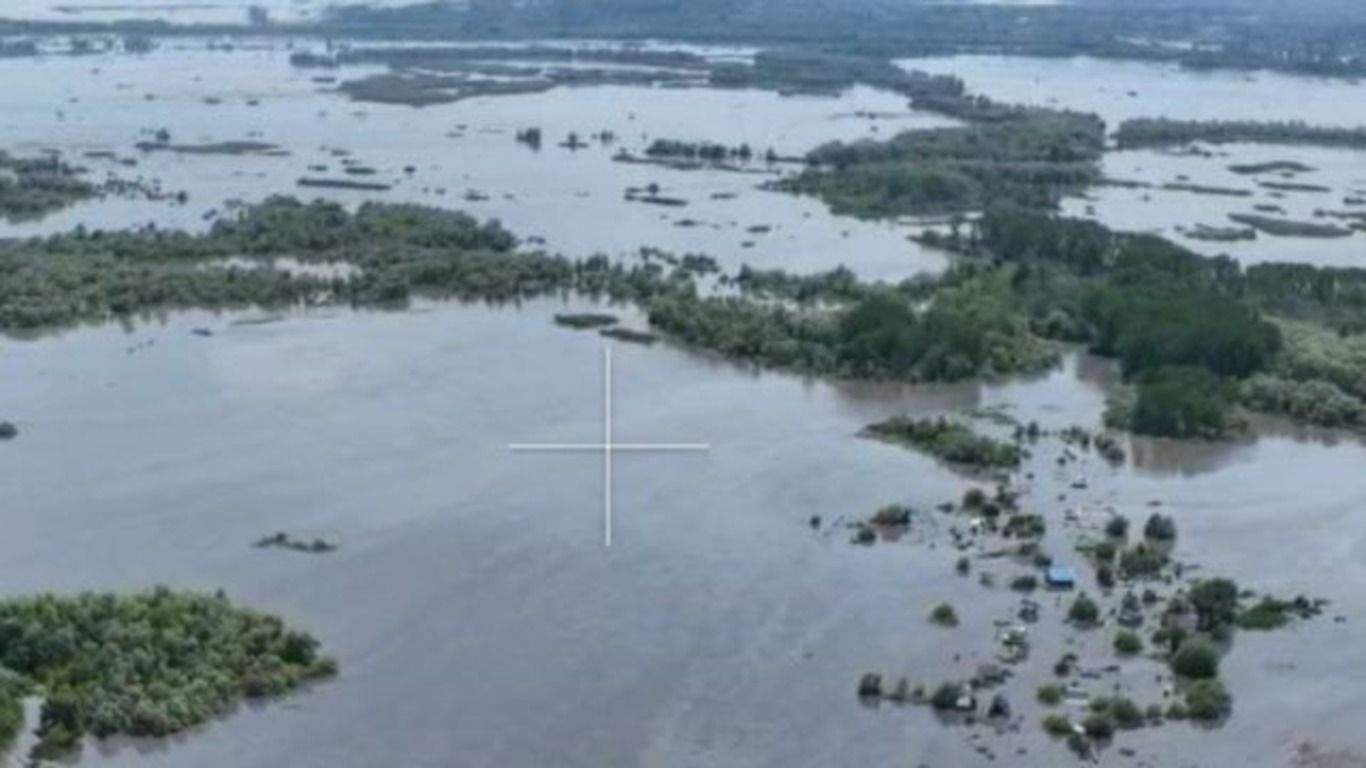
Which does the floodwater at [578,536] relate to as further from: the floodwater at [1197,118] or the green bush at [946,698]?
the floodwater at [1197,118]

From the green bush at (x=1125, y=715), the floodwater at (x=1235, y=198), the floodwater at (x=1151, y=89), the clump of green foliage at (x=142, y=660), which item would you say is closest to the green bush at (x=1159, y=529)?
the green bush at (x=1125, y=715)

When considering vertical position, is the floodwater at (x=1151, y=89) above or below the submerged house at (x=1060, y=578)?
above

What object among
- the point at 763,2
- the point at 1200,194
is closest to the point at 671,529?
the point at 1200,194

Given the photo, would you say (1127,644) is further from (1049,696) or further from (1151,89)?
(1151,89)

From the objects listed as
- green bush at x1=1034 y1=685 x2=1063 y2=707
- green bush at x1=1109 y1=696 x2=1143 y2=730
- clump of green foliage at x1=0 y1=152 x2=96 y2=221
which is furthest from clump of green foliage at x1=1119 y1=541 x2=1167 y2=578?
clump of green foliage at x1=0 y1=152 x2=96 y2=221

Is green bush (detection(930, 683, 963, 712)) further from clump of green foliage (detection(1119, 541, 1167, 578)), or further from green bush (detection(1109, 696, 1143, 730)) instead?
clump of green foliage (detection(1119, 541, 1167, 578))
